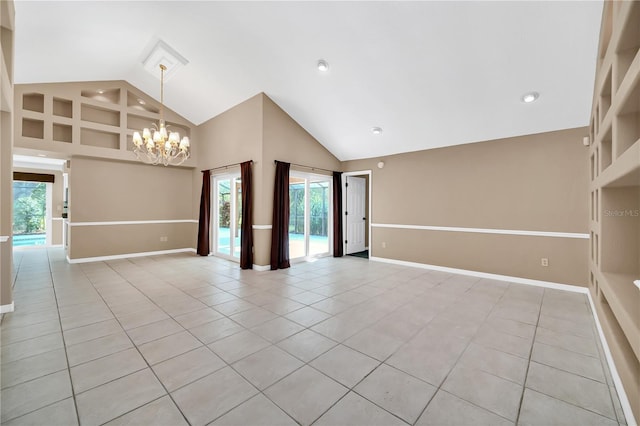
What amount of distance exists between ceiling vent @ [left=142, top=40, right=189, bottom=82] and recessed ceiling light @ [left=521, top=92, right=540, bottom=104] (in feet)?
17.5

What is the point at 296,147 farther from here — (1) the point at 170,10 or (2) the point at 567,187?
(2) the point at 567,187

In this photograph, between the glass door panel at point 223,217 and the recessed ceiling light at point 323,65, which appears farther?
the glass door panel at point 223,217

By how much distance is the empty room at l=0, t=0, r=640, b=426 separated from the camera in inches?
71.7

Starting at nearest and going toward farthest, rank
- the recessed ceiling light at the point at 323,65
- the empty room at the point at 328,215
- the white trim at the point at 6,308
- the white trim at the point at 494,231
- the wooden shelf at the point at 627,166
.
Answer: the wooden shelf at the point at 627,166
the empty room at the point at 328,215
the white trim at the point at 6,308
the recessed ceiling light at the point at 323,65
the white trim at the point at 494,231

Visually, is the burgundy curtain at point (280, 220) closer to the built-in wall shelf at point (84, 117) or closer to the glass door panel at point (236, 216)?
the glass door panel at point (236, 216)

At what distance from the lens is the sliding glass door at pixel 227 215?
20.3 ft

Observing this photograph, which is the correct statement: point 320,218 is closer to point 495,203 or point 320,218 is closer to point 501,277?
point 495,203

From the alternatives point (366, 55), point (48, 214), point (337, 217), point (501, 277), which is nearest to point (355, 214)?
point (337, 217)

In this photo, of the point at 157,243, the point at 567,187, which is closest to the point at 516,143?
the point at 567,187

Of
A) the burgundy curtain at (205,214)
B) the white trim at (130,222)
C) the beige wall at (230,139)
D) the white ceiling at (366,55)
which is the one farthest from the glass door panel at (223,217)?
the white ceiling at (366,55)

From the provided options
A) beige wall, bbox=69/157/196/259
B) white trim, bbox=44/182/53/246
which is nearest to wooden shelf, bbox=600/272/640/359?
beige wall, bbox=69/157/196/259

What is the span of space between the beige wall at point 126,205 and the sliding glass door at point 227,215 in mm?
1180

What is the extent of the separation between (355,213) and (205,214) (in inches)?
149

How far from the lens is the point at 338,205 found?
668 centimetres
